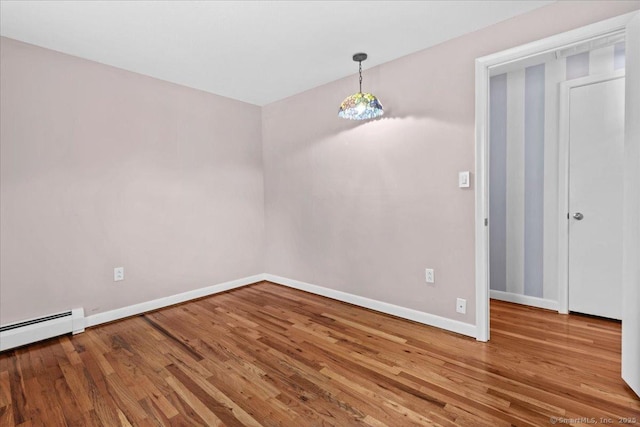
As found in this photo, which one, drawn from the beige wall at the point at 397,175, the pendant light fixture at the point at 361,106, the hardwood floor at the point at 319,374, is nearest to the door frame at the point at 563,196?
the hardwood floor at the point at 319,374

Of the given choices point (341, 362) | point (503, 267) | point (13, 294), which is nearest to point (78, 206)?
point (13, 294)

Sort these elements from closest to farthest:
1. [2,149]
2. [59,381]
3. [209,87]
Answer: [59,381], [2,149], [209,87]

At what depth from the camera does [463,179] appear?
250 centimetres

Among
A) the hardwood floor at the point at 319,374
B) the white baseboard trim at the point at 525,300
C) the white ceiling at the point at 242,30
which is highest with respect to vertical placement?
the white ceiling at the point at 242,30

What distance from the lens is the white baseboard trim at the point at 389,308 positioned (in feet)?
8.40

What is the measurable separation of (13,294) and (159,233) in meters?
1.19

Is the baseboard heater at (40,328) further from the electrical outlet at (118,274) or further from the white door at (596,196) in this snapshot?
the white door at (596,196)

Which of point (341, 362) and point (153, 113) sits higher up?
point (153, 113)

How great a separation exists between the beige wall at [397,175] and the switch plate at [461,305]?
3 centimetres

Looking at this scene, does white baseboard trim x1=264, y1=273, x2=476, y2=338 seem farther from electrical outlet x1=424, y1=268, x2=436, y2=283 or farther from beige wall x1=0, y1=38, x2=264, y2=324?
beige wall x1=0, y1=38, x2=264, y2=324

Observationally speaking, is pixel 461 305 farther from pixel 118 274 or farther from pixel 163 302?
pixel 118 274

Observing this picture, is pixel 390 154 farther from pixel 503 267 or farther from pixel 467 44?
pixel 503 267

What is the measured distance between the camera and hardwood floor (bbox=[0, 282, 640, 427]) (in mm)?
1639

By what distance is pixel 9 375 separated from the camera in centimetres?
206
